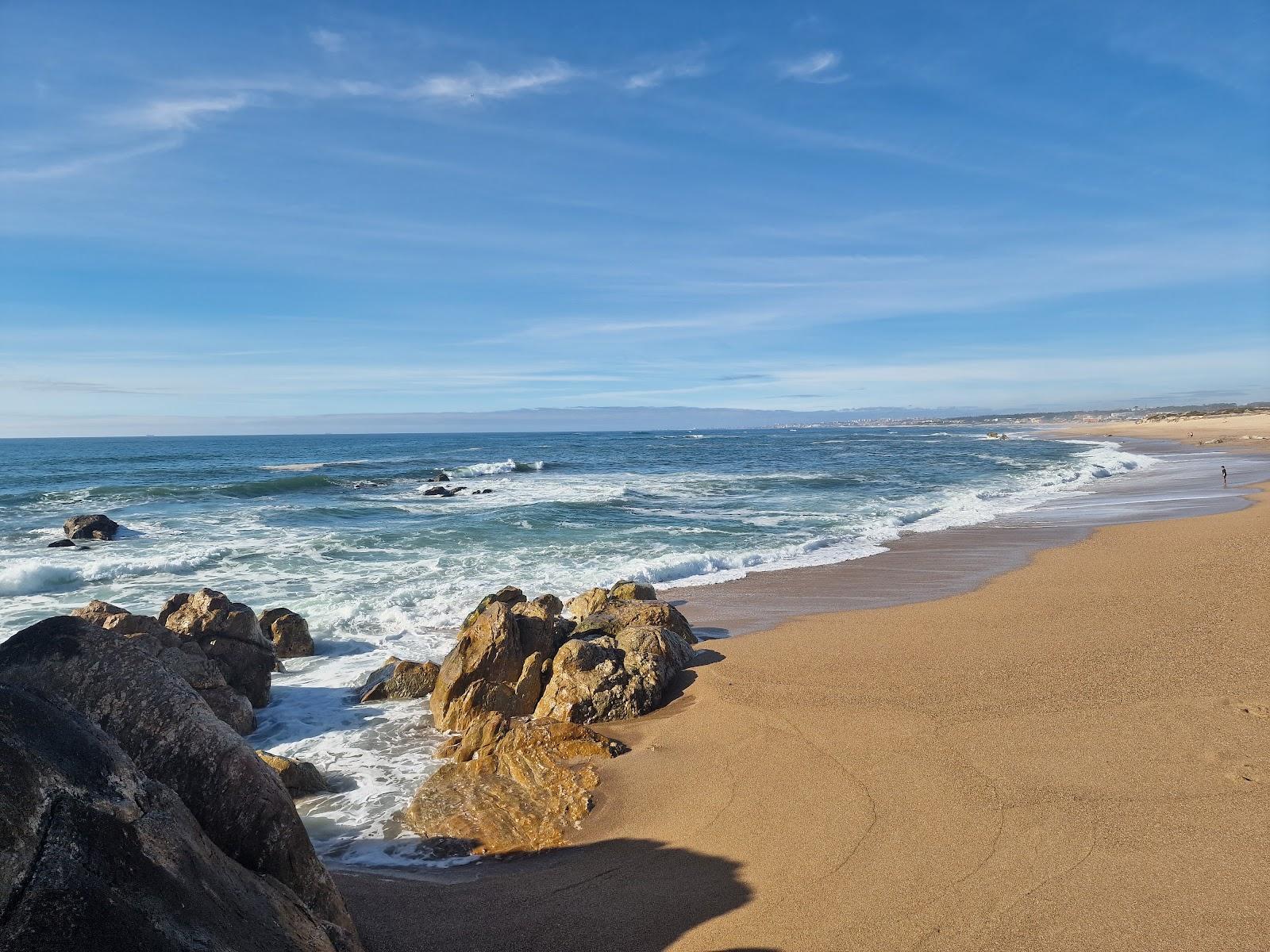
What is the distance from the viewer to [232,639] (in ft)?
28.7

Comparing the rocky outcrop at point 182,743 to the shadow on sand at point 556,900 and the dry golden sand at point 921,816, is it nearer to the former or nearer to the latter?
the shadow on sand at point 556,900

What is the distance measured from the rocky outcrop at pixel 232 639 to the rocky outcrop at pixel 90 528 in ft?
47.9

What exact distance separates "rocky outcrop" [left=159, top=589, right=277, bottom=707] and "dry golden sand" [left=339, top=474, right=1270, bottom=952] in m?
4.53

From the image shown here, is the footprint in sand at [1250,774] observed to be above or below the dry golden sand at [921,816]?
above

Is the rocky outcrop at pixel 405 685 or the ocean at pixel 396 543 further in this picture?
the rocky outcrop at pixel 405 685

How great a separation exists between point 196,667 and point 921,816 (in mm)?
6582

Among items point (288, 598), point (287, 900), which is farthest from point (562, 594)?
point (287, 900)

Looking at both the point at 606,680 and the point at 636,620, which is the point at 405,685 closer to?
the point at 606,680

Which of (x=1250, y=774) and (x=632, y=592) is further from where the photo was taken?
(x=632, y=592)

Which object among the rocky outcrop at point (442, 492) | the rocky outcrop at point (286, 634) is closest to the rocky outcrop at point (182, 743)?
the rocky outcrop at point (286, 634)

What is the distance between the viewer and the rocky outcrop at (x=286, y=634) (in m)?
10.2

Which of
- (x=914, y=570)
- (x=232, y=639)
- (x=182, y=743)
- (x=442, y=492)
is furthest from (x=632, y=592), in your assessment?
(x=442, y=492)

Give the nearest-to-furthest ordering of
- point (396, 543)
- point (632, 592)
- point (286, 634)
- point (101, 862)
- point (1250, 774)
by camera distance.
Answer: point (101, 862), point (1250, 774), point (286, 634), point (632, 592), point (396, 543)

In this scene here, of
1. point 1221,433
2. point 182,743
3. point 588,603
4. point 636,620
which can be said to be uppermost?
point 1221,433
